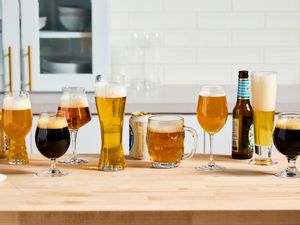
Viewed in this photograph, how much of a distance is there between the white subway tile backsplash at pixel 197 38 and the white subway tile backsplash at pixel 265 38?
0.21ft

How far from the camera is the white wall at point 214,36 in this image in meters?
4.10

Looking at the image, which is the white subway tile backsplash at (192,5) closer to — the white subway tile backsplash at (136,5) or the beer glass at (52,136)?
the white subway tile backsplash at (136,5)

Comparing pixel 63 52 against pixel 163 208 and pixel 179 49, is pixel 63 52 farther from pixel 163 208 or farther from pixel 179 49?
pixel 163 208

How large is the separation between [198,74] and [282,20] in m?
0.61

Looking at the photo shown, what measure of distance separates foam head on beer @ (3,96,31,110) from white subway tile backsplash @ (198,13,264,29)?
2243mm

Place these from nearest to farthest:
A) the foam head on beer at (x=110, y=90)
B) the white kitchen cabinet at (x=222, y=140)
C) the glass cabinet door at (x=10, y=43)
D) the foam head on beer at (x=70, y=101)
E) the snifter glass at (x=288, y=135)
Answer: the snifter glass at (x=288, y=135) < the foam head on beer at (x=110, y=90) < the foam head on beer at (x=70, y=101) < the white kitchen cabinet at (x=222, y=140) < the glass cabinet door at (x=10, y=43)

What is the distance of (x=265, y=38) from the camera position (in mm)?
4148

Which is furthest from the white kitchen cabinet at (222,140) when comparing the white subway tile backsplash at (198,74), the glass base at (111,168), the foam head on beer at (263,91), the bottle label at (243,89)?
the glass base at (111,168)

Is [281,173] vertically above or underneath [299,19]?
underneath

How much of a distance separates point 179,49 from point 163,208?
8.54ft

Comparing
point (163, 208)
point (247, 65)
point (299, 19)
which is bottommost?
point (163, 208)

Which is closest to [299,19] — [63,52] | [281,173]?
[63,52]

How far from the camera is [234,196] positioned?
172 centimetres

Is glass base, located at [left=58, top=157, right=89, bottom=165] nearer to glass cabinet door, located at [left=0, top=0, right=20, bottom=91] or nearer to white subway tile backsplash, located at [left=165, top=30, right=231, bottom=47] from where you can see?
glass cabinet door, located at [left=0, top=0, right=20, bottom=91]
